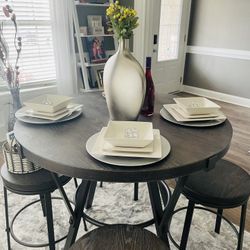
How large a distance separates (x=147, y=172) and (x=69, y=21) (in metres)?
2.64

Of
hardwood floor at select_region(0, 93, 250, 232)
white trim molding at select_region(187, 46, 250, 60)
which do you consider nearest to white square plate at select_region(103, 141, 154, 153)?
hardwood floor at select_region(0, 93, 250, 232)

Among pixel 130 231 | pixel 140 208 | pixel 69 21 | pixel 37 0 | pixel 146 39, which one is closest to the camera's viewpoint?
pixel 130 231

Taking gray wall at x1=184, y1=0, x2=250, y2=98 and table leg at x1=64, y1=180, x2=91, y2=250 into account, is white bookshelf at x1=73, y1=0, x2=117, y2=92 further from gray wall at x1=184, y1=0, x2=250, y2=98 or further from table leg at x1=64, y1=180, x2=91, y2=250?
table leg at x1=64, y1=180, x2=91, y2=250

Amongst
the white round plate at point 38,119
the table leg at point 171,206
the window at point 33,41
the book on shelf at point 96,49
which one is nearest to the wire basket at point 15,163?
the white round plate at point 38,119

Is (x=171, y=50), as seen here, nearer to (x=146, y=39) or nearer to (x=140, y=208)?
(x=146, y=39)

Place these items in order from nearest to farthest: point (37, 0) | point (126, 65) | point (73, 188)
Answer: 1. point (126, 65)
2. point (73, 188)
3. point (37, 0)

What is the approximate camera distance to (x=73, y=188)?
2.12 m

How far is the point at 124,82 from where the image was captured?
1.14 metres

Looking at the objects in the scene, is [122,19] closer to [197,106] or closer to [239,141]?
[197,106]

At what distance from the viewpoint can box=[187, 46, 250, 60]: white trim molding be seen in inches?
156

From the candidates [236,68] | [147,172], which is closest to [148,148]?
[147,172]

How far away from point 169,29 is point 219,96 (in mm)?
1426

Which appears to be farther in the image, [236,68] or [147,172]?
[236,68]

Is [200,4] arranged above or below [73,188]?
above
